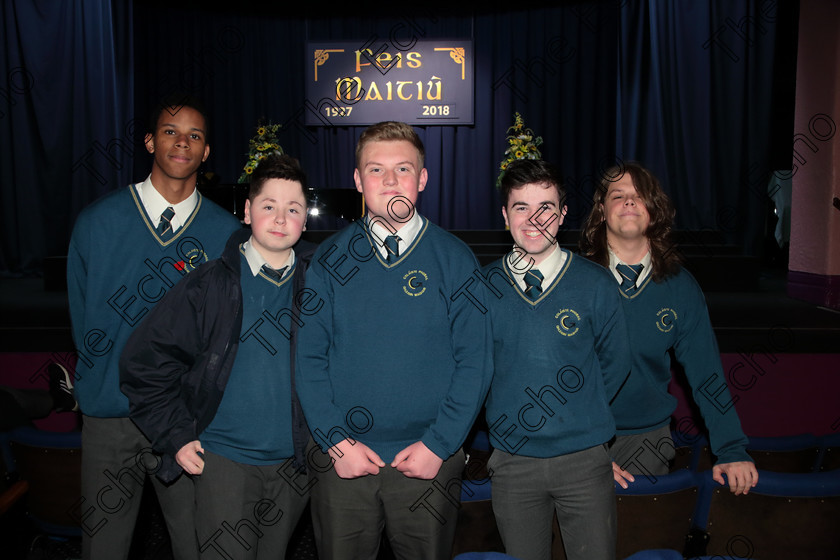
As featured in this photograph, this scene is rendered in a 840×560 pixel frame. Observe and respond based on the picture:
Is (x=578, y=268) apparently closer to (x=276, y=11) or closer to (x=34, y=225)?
(x=34, y=225)

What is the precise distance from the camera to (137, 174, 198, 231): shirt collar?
1.76m

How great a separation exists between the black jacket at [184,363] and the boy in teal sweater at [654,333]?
936 millimetres

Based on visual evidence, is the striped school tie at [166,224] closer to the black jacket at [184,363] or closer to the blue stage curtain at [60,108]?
the black jacket at [184,363]

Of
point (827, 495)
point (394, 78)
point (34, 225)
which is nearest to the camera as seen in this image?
point (827, 495)

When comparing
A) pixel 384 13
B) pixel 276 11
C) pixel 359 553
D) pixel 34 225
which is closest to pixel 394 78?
pixel 384 13

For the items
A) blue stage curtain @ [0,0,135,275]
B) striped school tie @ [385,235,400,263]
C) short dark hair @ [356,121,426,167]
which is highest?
blue stage curtain @ [0,0,135,275]

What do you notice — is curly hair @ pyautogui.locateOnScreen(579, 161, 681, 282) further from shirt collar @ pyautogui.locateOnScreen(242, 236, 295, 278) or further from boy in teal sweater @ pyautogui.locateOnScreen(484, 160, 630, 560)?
shirt collar @ pyautogui.locateOnScreen(242, 236, 295, 278)

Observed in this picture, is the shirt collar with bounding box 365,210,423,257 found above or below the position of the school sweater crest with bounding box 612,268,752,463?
above

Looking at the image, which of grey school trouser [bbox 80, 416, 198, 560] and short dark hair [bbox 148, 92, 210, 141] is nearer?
grey school trouser [bbox 80, 416, 198, 560]

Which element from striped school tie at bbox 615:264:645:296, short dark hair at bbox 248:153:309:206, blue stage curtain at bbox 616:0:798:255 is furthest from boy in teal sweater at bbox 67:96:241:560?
blue stage curtain at bbox 616:0:798:255

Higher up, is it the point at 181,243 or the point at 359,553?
the point at 181,243

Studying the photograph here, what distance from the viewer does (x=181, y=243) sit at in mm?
1738

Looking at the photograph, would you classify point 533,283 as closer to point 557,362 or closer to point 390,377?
point 557,362

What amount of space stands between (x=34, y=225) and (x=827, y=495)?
807cm
